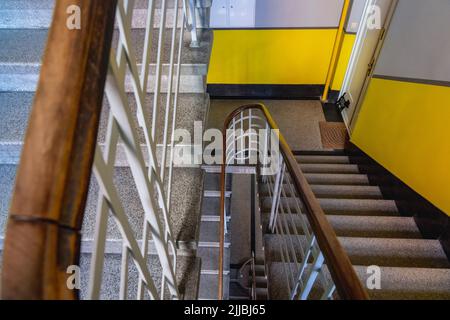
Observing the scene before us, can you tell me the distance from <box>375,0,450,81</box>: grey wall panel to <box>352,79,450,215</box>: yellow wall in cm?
11

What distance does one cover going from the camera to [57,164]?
0.31m

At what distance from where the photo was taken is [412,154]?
2.23 m

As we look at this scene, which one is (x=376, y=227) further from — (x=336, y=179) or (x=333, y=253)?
(x=333, y=253)

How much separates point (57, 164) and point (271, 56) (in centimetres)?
440

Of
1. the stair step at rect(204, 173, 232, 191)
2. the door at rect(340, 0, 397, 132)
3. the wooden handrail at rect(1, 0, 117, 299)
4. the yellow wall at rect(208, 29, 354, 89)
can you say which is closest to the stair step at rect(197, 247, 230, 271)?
the stair step at rect(204, 173, 232, 191)

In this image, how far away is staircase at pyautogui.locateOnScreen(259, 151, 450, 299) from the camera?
1599 millimetres

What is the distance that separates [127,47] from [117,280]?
2.88 feet

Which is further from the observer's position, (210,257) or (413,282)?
(210,257)

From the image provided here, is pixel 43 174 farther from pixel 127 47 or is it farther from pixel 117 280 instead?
pixel 117 280

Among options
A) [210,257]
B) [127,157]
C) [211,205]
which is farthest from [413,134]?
[127,157]

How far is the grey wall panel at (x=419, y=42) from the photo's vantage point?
6.25ft
